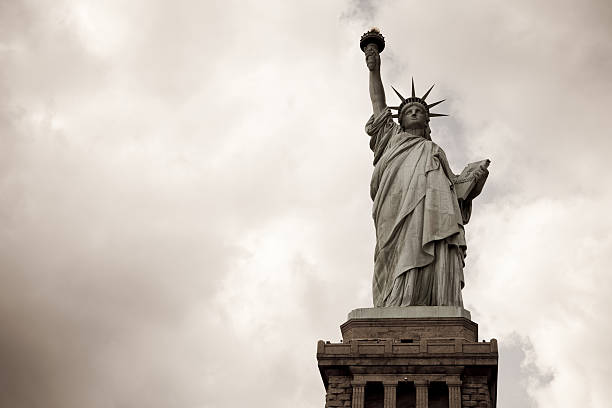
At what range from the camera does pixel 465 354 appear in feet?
Result: 80.9

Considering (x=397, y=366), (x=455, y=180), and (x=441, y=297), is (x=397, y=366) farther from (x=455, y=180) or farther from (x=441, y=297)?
(x=455, y=180)

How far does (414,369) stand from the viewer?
Answer: 81.1ft

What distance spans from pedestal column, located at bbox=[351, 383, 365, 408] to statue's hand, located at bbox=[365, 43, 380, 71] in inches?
429

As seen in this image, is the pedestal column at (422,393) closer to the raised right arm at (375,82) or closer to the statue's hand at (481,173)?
the statue's hand at (481,173)

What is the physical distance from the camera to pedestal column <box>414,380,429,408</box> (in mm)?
24169

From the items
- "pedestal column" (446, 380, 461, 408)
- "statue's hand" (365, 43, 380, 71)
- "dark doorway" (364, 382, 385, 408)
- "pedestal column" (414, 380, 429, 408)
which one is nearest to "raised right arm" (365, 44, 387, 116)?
"statue's hand" (365, 43, 380, 71)

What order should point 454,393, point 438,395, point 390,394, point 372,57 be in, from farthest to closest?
point 372,57 → point 438,395 → point 390,394 → point 454,393

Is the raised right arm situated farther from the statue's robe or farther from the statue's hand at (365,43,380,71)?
the statue's robe

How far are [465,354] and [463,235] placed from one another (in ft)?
14.5

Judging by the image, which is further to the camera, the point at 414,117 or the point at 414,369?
the point at 414,117

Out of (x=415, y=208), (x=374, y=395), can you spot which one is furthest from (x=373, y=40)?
(x=374, y=395)

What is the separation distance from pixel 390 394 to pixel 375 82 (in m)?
10.7

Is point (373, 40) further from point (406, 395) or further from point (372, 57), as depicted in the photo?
point (406, 395)

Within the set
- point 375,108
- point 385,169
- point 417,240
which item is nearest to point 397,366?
point 417,240
